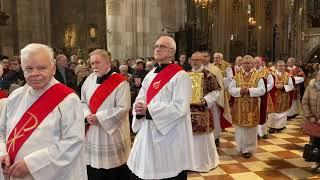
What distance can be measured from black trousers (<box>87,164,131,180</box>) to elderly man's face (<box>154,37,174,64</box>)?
61.0 inches

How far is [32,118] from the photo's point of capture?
3000 millimetres

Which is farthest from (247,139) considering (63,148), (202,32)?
(202,32)

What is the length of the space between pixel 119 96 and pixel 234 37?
83.6 ft

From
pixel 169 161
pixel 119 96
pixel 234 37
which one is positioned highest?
pixel 234 37

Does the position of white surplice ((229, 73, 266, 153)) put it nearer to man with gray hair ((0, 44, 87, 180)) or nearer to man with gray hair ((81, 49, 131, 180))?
man with gray hair ((81, 49, 131, 180))

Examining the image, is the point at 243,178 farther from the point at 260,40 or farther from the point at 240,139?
the point at 260,40

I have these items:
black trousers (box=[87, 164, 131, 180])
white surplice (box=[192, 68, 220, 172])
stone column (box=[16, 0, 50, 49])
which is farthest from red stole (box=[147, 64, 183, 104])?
stone column (box=[16, 0, 50, 49])

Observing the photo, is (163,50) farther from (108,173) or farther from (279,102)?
(279,102)

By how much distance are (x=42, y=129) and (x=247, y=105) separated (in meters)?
5.62

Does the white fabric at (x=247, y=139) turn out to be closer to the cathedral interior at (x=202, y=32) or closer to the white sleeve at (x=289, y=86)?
the cathedral interior at (x=202, y=32)

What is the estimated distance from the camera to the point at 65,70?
30.4ft

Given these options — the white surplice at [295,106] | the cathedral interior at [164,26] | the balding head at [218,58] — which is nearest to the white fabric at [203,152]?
the balding head at [218,58]

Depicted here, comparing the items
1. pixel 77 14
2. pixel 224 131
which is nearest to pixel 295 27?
pixel 77 14

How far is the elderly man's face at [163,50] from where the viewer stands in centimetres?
452
